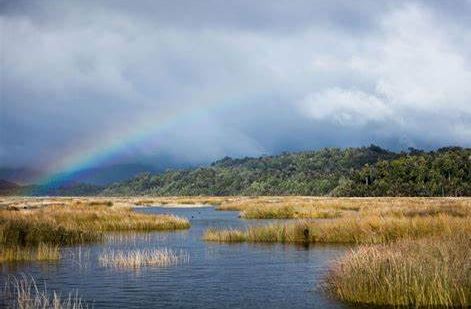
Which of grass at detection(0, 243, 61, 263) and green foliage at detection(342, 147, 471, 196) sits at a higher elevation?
green foliage at detection(342, 147, 471, 196)

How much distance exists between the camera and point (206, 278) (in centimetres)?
2727

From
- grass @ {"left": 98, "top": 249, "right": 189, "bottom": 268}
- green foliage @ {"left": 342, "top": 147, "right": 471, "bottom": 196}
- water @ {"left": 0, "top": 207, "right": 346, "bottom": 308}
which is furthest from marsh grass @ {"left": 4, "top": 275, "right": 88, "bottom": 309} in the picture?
green foliage @ {"left": 342, "top": 147, "right": 471, "bottom": 196}

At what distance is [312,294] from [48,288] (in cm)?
974

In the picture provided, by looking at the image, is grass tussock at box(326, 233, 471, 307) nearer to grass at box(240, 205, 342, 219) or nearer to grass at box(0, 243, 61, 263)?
grass at box(0, 243, 61, 263)

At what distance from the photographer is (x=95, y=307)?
21.1m

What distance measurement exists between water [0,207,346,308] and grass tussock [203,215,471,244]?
2.95 m

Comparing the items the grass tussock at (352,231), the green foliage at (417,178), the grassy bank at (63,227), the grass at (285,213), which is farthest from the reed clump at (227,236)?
the green foliage at (417,178)

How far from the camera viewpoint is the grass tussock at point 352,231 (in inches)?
1495

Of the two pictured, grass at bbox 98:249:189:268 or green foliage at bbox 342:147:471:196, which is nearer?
grass at bbox 98:249:189:268

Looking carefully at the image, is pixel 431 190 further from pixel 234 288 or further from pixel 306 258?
pixel 234 288

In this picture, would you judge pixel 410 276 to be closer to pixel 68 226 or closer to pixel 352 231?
pixel 352 231

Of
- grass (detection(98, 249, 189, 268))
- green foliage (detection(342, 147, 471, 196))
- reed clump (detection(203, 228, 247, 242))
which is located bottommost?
grass (detection(98, 249, 189, 268))

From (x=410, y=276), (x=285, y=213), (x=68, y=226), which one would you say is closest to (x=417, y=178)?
(x=285, y=213)

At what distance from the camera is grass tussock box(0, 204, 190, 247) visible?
36.8 meters
